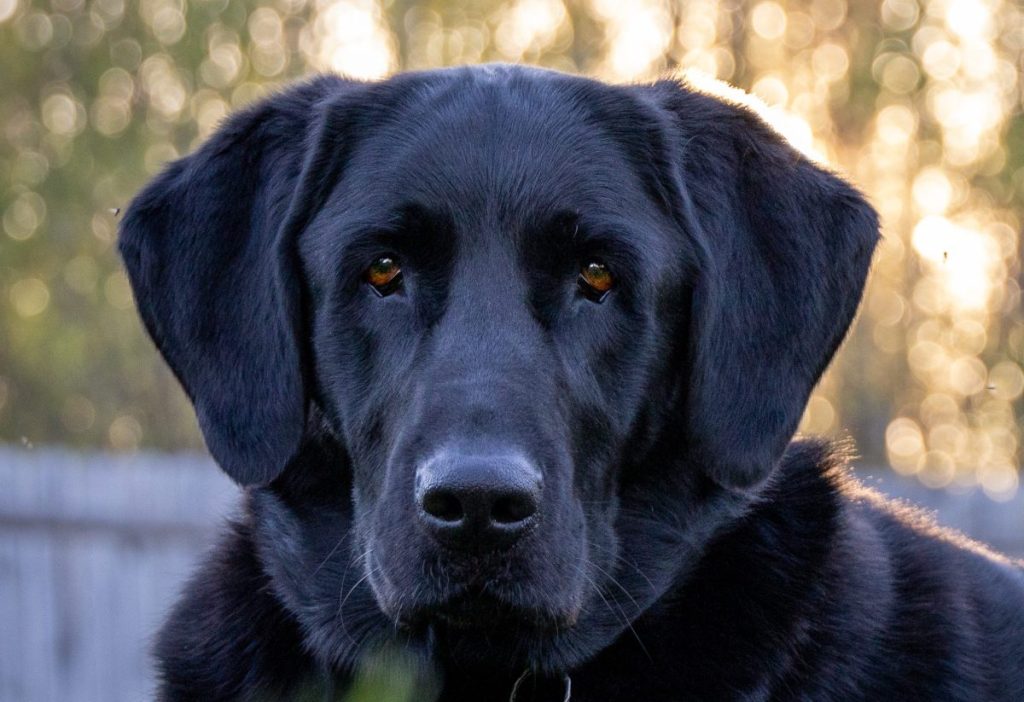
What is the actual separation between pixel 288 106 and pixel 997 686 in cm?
228

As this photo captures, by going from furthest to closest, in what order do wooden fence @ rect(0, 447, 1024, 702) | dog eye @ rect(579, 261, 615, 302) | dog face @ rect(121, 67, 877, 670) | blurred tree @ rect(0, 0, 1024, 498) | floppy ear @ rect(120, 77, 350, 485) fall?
blurred tree @ rect(0, 0, 1024, 498)
wooden fence @ rect(0, 447, 1024, 702)
floppy ear @ rect(120, 77, 350, 485)
dog eye @ rect(579, 261, 615, 302)
dog face @ rect(121, 67, 877, 670)

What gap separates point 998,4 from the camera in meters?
12.5

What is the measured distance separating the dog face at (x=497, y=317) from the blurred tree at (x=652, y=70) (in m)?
8.51

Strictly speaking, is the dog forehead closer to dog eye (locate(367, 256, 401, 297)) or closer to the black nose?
dog eye (locate(367, 256, 401, 297))

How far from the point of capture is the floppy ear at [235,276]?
3.36 meters

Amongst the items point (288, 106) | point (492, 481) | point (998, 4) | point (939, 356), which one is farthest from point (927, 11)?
point (492, 481)

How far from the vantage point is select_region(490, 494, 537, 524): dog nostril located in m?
2.74

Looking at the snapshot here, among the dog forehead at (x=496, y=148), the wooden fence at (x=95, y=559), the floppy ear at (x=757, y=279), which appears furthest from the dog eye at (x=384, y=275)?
the wooden fence at (x=95, y=559)

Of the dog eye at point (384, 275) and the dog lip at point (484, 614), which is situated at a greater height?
the dog eye at point (384, 275)

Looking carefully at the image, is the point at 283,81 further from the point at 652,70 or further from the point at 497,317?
the point at 497,317

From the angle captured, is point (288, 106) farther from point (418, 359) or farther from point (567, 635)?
point (567, 635)

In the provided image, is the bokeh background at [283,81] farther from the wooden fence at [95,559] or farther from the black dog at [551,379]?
the black dog at [551,379]

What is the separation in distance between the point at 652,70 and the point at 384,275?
9136 mm

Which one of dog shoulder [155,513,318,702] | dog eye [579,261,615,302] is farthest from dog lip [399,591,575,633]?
dog eye [579,261,615,302]
